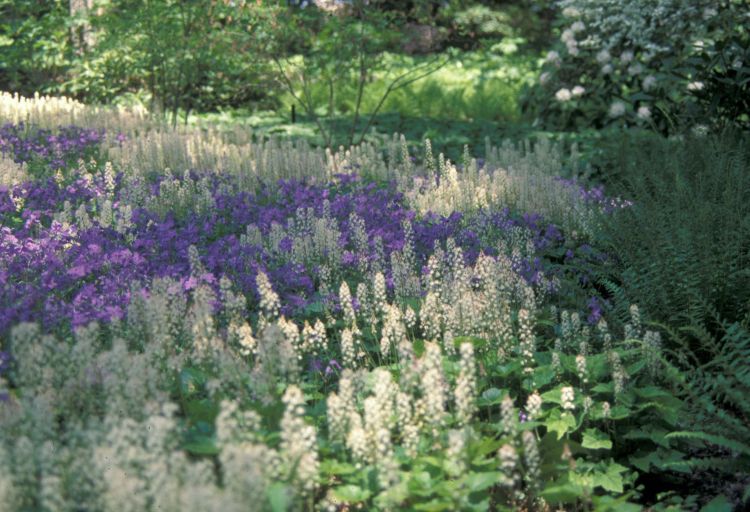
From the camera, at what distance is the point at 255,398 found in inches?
158

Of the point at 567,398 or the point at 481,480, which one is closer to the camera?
the point at 481,480

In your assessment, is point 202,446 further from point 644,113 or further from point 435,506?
point 644,113

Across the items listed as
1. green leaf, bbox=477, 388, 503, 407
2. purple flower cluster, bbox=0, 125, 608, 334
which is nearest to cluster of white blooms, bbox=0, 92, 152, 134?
purple flower cluster, bbox=0, 125, 608, 334

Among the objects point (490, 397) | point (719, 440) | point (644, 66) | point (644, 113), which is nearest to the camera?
point (719, 440)

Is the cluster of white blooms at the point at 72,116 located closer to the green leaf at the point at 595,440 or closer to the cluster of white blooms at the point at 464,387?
the green leaf at the point at 595,440

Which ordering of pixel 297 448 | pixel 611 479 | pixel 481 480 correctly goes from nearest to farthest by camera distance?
pixel 297 448, pixel 481 480, pixel 611 479

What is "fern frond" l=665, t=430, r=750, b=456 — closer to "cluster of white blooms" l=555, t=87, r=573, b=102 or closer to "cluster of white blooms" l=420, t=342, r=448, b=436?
"cluster of white blooms" l=420, t=342, r=448, b=436

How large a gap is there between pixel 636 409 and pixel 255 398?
6.18ft

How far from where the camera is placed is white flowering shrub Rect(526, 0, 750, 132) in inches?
375

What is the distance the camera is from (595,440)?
422 cm

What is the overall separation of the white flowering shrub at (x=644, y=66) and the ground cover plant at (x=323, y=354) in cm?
252

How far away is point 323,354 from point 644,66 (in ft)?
29.4

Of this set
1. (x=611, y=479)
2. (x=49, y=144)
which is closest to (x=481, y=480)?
(x=611, y=479)

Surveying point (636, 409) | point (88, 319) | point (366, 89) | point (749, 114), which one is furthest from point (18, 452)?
point (366, 89)
